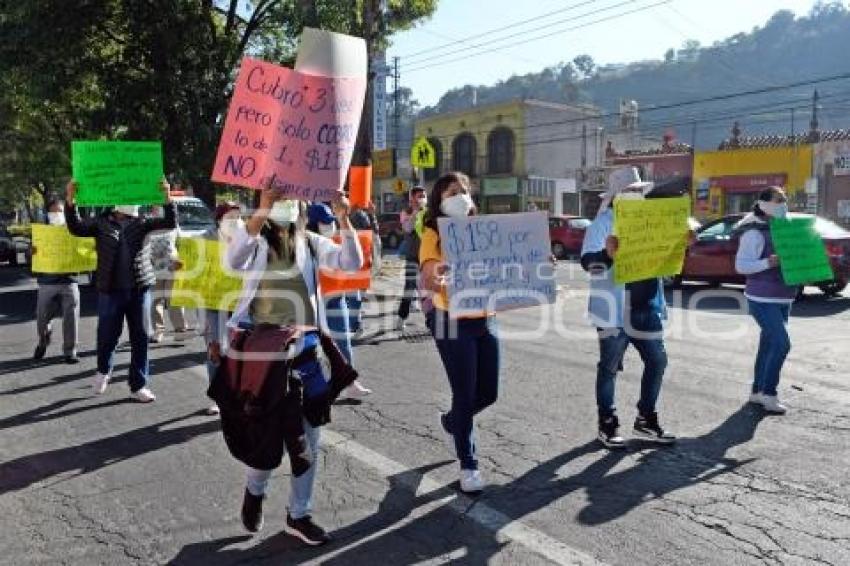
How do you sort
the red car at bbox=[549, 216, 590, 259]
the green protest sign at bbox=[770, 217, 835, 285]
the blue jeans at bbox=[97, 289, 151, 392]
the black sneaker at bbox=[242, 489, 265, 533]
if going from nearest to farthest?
the black sneaker at bbox=[242, 489, 265, 533] → the green protest sign at bbox=[770, 217, 835, 285] → the blue jeans at bbox=[97, 289, 151, 392] → the red car at bbox=[549, 216, 590, 259]

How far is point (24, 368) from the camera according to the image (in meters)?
8.49

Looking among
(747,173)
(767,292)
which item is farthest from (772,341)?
(747,173)

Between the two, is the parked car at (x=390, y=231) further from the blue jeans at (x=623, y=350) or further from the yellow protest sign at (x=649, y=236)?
the blue jeans at (x=623, y=350)

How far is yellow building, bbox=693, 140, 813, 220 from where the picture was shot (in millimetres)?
36062

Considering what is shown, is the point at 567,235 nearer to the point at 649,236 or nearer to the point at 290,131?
the point at 649,236

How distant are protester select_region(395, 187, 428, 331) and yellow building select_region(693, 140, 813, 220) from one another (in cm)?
2861

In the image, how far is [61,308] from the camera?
9.04 meters

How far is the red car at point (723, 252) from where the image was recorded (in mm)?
14156

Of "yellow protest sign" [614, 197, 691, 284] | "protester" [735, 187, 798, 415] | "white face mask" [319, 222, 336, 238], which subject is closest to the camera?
"yellow protest sign" [614, 197, 691, 284]

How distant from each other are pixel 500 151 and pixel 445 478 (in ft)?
151

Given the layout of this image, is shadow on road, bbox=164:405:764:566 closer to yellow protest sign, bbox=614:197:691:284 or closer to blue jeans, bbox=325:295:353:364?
yellow protest sign, bbox=614:197:691:284

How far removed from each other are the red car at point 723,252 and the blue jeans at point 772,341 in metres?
8.58

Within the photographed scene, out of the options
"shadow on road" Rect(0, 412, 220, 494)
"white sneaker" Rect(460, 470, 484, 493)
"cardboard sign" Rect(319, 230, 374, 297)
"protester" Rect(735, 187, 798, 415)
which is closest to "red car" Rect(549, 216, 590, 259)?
"cardboard sign" Rect(319, 230, 374, 297)

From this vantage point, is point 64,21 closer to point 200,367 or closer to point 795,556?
point 200,367
